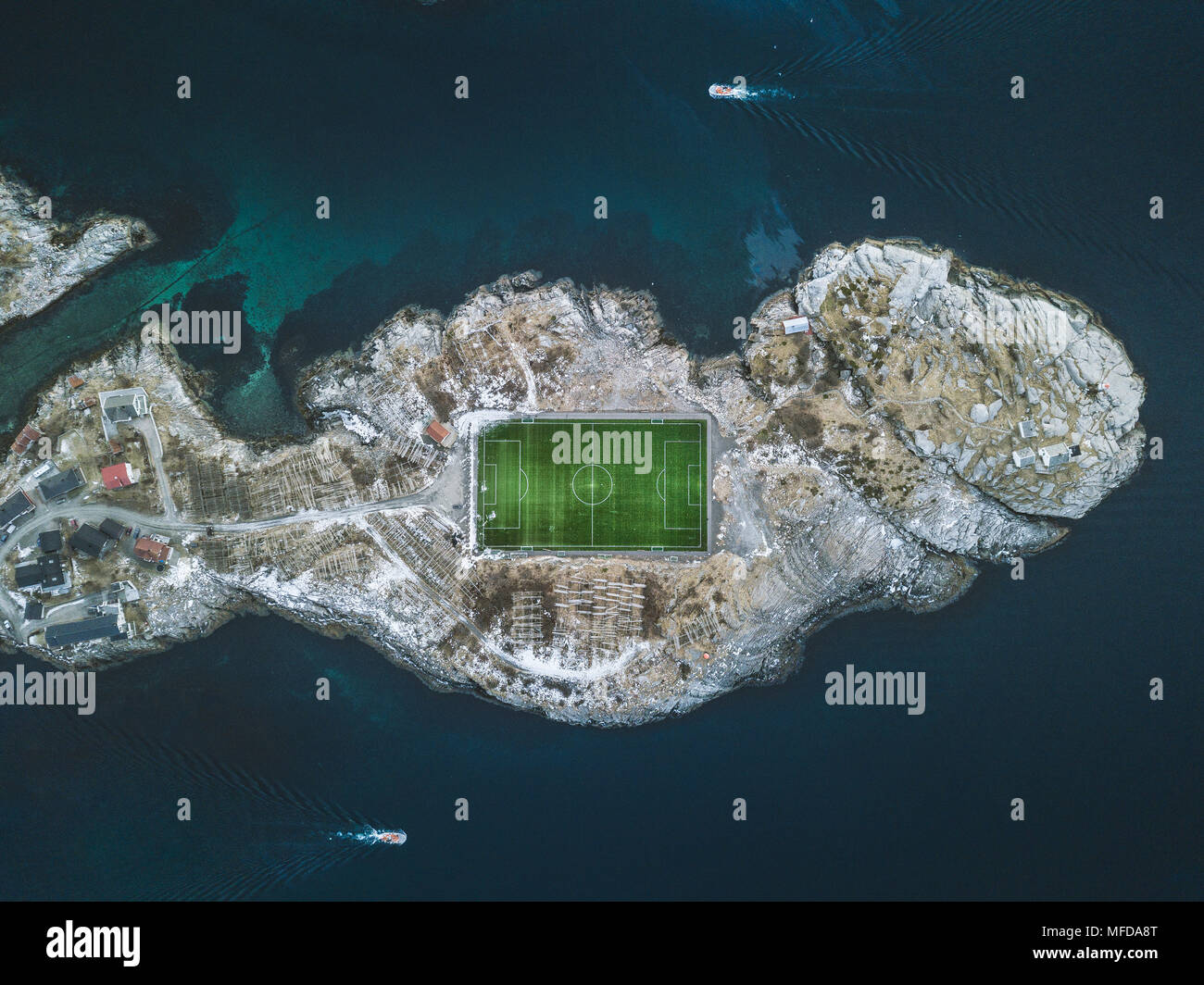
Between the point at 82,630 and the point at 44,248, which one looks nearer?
the point at 82,630

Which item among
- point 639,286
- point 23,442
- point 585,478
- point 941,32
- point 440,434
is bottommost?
point 585,478

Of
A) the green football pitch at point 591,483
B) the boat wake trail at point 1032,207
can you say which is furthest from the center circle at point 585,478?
the boat wake trail at point 1032,207

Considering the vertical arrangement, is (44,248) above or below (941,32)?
below

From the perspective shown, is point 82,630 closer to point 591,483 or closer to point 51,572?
point 51,572

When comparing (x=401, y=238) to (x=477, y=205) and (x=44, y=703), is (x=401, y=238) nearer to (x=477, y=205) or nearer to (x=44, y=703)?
(x=477, y=205)

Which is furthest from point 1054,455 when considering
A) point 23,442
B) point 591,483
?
point 23,442

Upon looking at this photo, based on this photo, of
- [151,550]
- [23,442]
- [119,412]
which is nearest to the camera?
[151,550]
